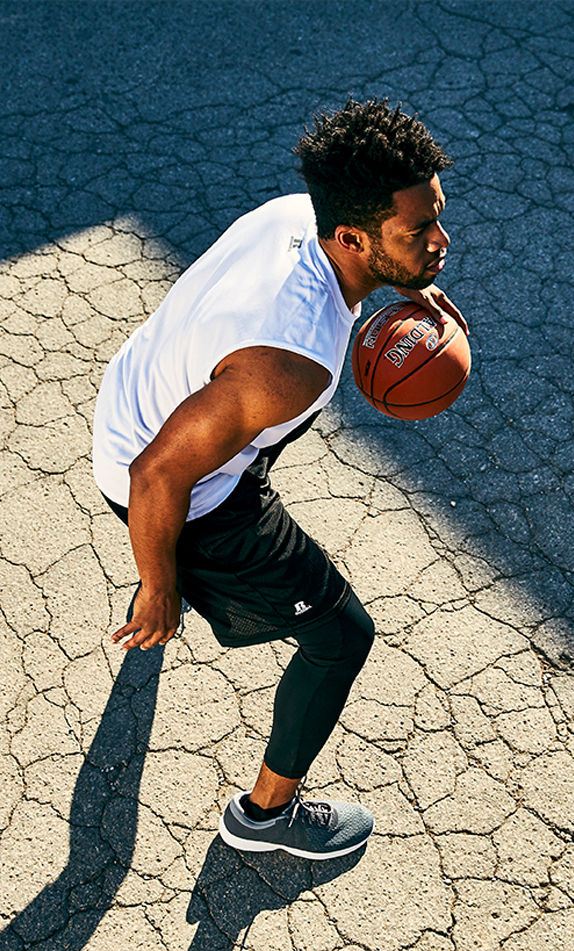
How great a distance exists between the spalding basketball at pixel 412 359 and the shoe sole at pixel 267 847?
1577mm

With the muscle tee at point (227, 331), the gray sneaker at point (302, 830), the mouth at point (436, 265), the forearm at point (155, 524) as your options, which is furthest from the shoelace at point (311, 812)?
the mouth at point (436, 265)

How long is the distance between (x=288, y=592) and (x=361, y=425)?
1.78 metres

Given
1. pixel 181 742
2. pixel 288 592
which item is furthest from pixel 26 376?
pixel 288 592

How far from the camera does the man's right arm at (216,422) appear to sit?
198 cm

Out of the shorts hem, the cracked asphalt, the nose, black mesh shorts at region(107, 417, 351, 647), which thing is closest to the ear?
the nose

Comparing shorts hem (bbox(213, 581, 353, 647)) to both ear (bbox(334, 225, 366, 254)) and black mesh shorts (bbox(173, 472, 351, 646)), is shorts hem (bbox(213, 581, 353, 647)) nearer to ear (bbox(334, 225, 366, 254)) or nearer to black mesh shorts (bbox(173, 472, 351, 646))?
black mesh shorts (bbox(173, 472, 351, 646))

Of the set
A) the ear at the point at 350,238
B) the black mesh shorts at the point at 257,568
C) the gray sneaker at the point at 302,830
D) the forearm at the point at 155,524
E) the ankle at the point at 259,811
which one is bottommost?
the gray sneaker at the point at 302,830

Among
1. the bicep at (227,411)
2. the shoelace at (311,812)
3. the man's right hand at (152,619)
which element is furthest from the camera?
the shoelace at (311,812)

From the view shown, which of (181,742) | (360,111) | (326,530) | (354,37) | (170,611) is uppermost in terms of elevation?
(360,111)

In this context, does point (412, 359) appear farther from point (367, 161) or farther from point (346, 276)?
point (367, 161)

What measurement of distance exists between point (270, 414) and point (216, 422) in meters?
0.14

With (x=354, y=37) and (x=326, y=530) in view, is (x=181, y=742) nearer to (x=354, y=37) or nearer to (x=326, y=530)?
(x=326, y=530)

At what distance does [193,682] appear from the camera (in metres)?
3.23

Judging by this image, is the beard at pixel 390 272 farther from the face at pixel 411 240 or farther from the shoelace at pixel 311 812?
the shoelace at pixel 311 812
